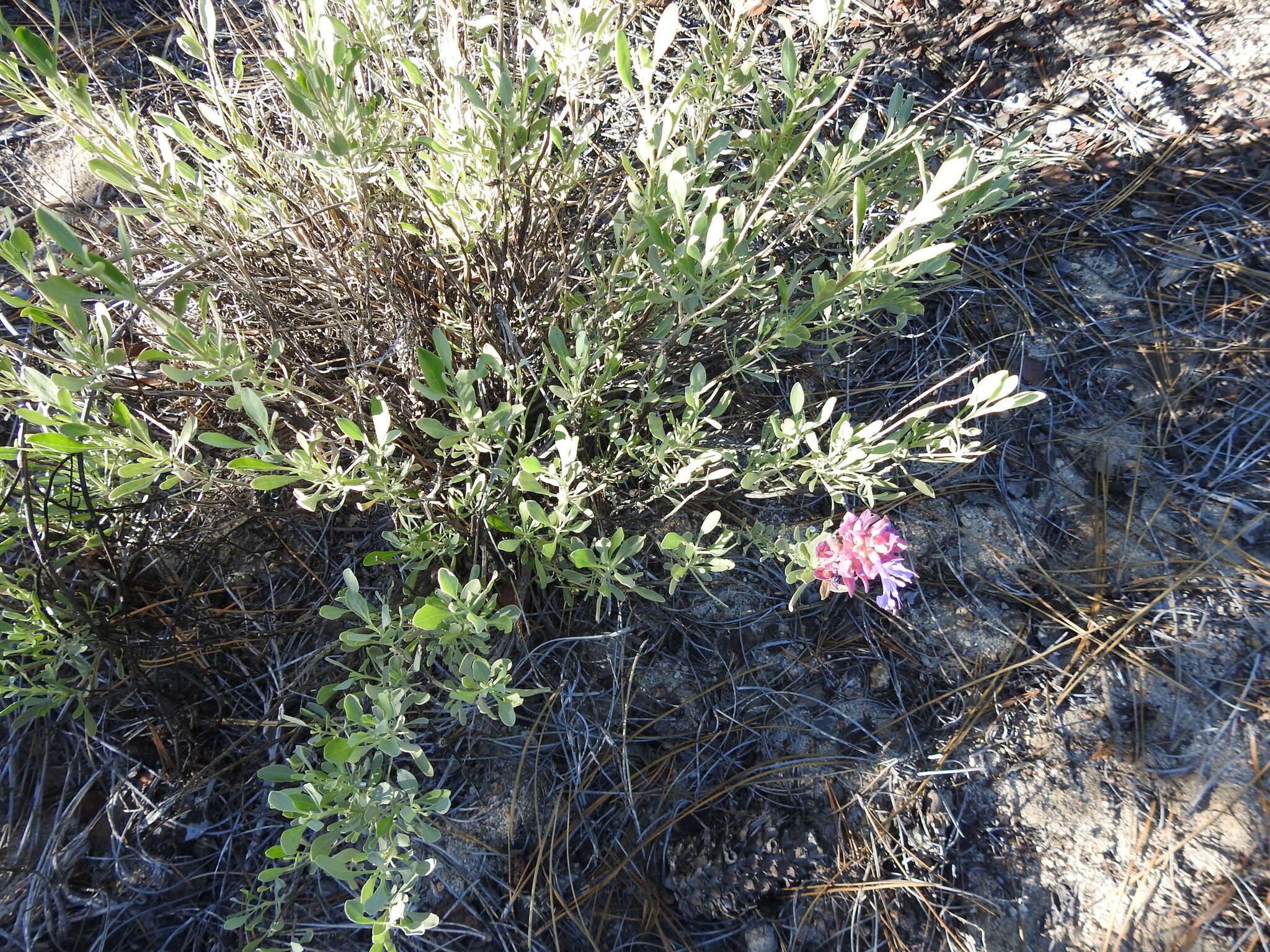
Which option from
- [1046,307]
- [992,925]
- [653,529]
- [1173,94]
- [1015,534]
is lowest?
[992,925]

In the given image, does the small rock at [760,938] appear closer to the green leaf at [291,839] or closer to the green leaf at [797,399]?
the green leaf at [291,839]

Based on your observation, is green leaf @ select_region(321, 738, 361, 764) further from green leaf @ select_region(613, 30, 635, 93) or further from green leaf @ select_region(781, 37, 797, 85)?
green leaf @ select_region(781, 37, 797, 85)

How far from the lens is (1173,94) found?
7.68 feet

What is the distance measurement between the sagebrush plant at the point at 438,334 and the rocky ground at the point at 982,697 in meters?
0.21

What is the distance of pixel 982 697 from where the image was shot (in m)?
1.88

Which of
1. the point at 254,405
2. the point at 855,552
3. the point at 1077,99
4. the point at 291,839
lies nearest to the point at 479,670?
the point at 291,839

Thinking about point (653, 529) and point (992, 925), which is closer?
point (992, 925)

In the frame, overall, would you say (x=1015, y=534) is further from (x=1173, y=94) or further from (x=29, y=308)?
(x=29, y=308)

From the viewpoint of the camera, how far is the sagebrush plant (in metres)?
1.26

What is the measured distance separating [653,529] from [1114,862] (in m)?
1.30

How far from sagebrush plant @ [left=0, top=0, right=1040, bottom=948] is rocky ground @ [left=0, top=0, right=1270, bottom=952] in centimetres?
21

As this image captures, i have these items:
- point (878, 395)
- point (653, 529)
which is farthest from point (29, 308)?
point (878, 395)

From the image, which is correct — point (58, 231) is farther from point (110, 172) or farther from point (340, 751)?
point (340, 751)

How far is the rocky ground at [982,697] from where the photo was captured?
5.55ft
